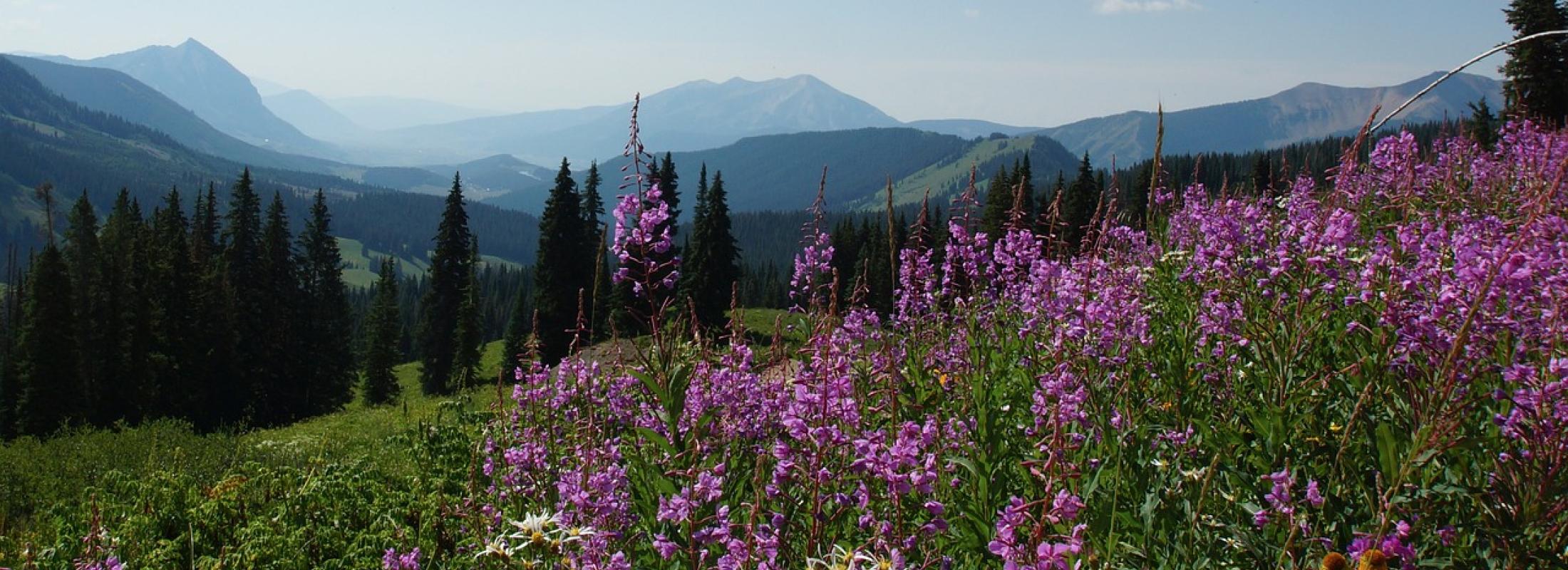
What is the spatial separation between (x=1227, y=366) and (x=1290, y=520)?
1.53 meters

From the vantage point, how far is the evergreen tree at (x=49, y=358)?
46.6m

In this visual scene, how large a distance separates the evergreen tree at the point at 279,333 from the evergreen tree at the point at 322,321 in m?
0.74

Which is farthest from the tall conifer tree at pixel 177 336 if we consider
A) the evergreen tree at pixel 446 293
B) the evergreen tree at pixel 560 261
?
the evergreen tree at pixel 560 261

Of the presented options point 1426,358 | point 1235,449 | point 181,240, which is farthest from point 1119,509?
point 181,240

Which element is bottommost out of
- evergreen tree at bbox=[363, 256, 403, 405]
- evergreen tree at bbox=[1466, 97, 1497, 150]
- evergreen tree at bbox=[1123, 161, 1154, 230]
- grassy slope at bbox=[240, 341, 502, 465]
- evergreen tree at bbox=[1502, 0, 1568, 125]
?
evergreen tree at bbox=[363, 256, 403, 405]

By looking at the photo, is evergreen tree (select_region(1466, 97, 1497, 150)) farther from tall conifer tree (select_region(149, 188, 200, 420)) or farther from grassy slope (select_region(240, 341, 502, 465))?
tall conifer tree (select_region(149, 188, 200, 420))

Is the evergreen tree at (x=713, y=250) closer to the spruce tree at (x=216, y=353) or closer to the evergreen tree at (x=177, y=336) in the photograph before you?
the spruce tree at (x=216, y=353)

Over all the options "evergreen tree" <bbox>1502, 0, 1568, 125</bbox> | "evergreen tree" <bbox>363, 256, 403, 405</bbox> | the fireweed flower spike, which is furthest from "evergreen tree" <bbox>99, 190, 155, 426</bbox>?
"evergreen tree" <bbox>1502, 0, 1568, 125</bbox>

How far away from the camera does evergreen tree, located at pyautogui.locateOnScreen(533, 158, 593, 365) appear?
171 ft

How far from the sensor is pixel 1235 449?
4.17m

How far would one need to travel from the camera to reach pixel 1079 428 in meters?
4.18

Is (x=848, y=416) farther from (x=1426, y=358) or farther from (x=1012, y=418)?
(x=1426, y=358)

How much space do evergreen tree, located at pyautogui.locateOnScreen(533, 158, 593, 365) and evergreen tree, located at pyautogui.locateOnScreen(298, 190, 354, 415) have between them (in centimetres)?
2013

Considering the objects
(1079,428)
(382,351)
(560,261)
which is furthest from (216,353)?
(1079,428)
